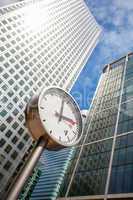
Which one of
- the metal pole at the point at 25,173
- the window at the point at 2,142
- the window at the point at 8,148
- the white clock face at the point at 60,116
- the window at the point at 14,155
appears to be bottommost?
the window at the point at 14,155

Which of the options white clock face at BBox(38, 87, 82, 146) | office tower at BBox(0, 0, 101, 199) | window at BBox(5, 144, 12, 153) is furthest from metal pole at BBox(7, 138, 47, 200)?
window at BBox(5, 144, 12, 153)

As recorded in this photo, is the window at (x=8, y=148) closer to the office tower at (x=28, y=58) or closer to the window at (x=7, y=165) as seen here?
the office tower at (x=28, y=58)

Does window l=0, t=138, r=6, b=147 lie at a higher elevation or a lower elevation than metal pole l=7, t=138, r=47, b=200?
lower

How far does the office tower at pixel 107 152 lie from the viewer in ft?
95.3

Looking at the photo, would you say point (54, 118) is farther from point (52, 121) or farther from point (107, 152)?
point (107, 152)

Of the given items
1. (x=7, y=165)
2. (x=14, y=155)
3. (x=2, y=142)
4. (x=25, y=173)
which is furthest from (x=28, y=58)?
(x=25, y=173)

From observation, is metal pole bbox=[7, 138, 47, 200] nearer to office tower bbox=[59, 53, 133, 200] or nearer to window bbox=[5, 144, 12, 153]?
office tower bbox=[59, 53, 133, 200]

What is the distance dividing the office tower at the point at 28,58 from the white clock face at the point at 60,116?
2956 cm

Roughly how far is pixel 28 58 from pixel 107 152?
1363 inches

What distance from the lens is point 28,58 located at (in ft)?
205

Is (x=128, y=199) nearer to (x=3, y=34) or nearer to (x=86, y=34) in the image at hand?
(x=3, y=34)

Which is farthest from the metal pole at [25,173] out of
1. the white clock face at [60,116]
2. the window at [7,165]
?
the window at [7,165]

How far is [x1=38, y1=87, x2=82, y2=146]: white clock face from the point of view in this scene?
4848 mm

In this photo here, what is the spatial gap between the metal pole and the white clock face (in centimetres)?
53
